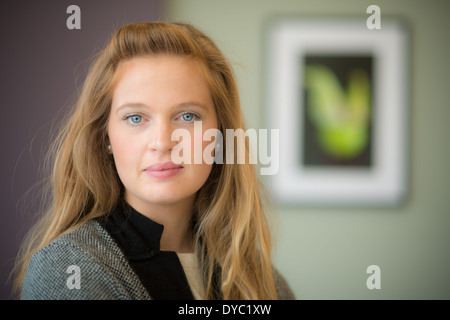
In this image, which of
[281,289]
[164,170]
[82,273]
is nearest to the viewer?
[82,273]

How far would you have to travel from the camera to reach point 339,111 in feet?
7.77

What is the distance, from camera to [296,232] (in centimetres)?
240

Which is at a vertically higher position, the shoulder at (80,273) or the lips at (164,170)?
the lips at (164,170)

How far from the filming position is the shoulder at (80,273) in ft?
2.57

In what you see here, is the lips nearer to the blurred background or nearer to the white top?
the white top

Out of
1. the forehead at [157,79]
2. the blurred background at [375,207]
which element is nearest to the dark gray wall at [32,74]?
the blurred background at [375,207]

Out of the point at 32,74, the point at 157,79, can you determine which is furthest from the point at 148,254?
the point at 32,74

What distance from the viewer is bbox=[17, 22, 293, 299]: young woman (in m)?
0.84

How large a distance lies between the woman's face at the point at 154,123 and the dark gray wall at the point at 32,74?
92cm

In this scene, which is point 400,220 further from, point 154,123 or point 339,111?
point 154,123

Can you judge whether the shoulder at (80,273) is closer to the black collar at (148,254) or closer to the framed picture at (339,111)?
the black collar at (148,254)

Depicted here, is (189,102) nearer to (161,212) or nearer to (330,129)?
(161,212)

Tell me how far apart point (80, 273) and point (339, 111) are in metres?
1.89

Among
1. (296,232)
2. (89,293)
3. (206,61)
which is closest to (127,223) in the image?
(89,293)
